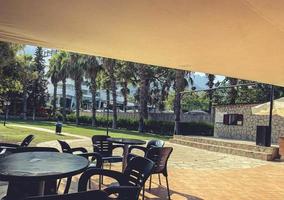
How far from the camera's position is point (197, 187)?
7.31 metres

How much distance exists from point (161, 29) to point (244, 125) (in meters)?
16.0

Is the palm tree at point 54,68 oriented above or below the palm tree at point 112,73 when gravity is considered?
above

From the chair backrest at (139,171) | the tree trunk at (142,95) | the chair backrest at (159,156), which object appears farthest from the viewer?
the tree trunk at (142,95)

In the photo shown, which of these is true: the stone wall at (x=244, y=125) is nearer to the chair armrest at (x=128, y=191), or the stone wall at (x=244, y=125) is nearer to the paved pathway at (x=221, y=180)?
the paved pathway at (x=221, y=180)

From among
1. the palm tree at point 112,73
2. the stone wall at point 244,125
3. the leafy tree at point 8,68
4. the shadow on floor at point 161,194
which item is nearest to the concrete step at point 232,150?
the stone wall at point 244,125

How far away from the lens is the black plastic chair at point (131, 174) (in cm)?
347

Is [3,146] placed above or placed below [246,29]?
below

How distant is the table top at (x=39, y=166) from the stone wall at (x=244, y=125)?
15322 millimetres

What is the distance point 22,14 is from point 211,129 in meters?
22.2

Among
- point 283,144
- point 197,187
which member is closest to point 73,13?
point 197,187

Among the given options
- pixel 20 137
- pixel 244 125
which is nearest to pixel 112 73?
pixel 20 137

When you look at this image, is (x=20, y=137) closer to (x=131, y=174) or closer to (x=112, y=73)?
(x=131, y=174)

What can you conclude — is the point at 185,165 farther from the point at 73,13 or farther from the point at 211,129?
the point at 211,129

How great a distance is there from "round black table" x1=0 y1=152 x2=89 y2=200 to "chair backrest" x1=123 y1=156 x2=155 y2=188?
50cm
